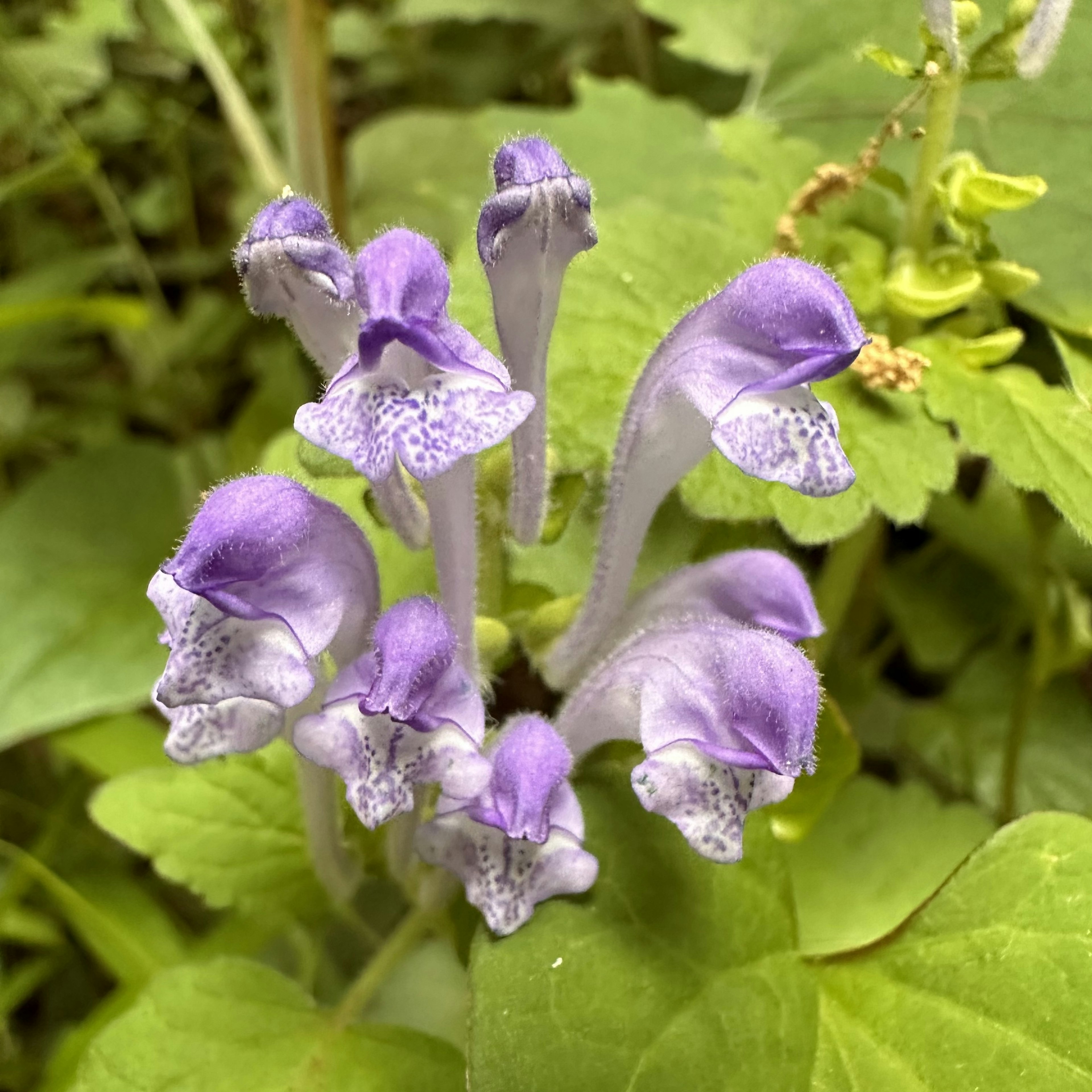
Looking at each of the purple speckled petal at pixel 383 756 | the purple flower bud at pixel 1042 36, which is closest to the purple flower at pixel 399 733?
the purple speckled petal at pixel 383 756

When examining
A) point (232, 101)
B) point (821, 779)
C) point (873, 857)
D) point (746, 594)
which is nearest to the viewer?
point (746, 594)

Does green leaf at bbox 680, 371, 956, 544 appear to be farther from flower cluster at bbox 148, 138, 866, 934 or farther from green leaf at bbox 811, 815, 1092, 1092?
green leaf at bbox 811, 815, 1092, 1092

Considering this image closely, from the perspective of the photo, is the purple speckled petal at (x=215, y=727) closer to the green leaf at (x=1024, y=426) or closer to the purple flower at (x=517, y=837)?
the purple flower at (x=517, y=837)

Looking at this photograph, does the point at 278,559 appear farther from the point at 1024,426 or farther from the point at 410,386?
the point at 1024,426

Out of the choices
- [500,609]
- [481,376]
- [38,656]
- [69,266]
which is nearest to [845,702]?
[500,609]

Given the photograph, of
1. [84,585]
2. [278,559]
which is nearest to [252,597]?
[278,559]
